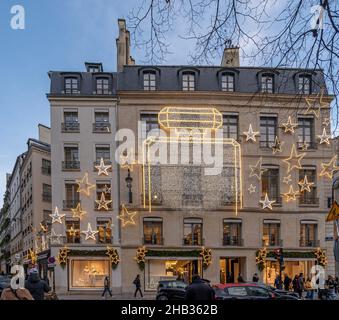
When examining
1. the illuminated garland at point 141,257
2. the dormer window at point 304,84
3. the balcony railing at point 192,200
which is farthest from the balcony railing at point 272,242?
the dormer window at point 304,84

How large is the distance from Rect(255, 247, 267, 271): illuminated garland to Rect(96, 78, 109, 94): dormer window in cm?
1494

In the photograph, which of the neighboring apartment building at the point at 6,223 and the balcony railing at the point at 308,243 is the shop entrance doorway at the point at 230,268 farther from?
the neighboring apartment building at the point at 6,223

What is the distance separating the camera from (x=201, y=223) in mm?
30141

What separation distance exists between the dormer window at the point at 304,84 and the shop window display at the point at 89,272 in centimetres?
2597

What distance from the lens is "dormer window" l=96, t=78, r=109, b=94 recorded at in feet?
99.7

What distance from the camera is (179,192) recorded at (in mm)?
29812

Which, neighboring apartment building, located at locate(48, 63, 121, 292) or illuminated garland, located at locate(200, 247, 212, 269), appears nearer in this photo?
neighboring apartment building, located at locate(48, 63, 121, 292)

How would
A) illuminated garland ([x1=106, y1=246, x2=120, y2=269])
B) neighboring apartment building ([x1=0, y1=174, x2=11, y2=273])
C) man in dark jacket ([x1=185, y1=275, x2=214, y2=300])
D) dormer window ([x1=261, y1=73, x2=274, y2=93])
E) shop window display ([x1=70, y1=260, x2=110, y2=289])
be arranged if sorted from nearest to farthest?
dormer window ([x1=261, y1=73, x2=274, y2=93]) < neighboring apartment building ([x1=0, y1=174, x2=11, y2=273]) < man in dark jacket ([x1=185, y1=275, x2=214, y2=300]) < shop window display ([x1=70, y1=260, x2=110, y2=289]) < illuminated garland ([x1=106, y1=246, x2=120, y2=269])

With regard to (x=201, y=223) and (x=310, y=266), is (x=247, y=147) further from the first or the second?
(x=310, y=266)

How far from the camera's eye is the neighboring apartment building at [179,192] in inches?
1137

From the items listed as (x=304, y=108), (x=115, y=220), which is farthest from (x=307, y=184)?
(x=304, y=108)

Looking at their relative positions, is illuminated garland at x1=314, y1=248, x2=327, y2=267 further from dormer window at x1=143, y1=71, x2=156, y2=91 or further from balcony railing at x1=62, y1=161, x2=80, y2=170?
balcony railing at x1=62, y1=161, x2=80, y2=170

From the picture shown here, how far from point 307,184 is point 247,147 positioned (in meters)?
4.74

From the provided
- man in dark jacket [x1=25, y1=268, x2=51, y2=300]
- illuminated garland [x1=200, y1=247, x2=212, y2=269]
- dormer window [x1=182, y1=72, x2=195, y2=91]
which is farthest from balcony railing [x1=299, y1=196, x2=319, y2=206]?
man in dark jacket [x1=25, y1=268, x2=51, y2=300]
